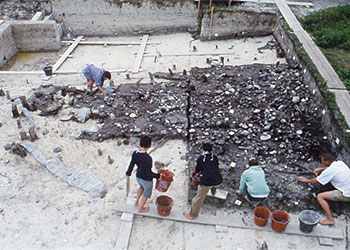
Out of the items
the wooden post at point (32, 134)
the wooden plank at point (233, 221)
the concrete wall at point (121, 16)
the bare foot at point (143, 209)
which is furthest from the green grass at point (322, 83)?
the wooden post at point (32, 134)

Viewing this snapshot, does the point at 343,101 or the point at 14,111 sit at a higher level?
the point at 343,101

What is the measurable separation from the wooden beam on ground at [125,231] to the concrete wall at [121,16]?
11.2 m

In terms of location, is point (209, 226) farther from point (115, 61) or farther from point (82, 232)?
point (115, 61)

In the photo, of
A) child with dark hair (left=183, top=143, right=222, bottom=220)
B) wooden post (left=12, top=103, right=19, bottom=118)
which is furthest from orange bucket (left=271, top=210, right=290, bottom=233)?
wooden post (left=12, top=103, right=19, bottom=118)

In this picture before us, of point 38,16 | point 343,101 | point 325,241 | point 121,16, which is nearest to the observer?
point 325,241

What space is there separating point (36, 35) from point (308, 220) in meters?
13.2

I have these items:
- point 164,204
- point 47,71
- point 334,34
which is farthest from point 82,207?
point 334,34

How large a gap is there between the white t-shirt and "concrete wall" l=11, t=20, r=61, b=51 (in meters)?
12.5

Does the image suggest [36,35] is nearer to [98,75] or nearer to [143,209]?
[98,75]

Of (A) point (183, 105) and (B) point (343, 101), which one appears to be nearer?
(B) point (343, 101)

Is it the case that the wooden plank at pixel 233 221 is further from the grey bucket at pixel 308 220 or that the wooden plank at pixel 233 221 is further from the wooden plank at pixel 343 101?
the wooden plank at pixel 343 101

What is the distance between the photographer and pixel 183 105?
8.28 m

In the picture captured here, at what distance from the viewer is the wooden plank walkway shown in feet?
23.6

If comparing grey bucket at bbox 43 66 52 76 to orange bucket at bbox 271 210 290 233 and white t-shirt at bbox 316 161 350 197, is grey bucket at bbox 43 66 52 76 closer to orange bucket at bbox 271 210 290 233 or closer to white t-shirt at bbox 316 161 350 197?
orange bucket at bbox 271 210 290 233
